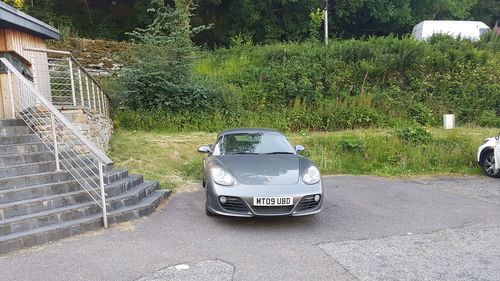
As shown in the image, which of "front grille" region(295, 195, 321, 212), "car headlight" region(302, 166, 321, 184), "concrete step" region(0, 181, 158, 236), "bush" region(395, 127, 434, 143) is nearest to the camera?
"concrete step" region(0, 181, 158, 236)

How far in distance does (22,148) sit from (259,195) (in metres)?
3.87

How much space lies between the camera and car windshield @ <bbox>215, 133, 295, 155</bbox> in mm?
5570

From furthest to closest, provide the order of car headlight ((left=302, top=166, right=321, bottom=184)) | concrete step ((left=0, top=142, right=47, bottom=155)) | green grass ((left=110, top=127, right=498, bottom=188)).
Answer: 1. green grass ((left=110, top=127, right=498, bottom=188))
2. concrete step ((left=0, top=142, right=47, bottom=155))
3. car headlight ((left=302, top=166, right=321, bottom=184))

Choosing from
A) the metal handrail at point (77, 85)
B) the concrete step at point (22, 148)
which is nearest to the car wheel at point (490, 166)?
the metal handrail at point (77, 85)

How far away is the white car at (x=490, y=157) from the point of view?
7762mm

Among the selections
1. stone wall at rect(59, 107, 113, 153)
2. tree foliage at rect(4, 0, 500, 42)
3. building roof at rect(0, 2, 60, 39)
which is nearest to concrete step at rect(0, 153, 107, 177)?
stone wall at rect(59, 107, 113, 153)

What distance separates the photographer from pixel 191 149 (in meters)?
9.02

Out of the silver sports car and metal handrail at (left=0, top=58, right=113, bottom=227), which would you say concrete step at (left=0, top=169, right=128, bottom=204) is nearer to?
metal handrail at (left=0, top=58, right=113, bottom=227)

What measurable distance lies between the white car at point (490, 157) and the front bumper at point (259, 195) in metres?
5.70

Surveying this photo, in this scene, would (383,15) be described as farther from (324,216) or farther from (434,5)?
(324,216)

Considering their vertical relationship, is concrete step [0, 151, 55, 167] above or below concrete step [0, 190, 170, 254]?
above

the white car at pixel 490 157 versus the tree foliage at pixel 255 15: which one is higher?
the tree foliage at pixel 255 15

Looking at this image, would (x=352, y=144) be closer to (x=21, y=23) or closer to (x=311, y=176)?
(x=311, y=176)

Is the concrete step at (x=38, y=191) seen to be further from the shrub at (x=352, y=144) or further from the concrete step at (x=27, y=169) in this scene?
the shrub at (x=352, y=144)
